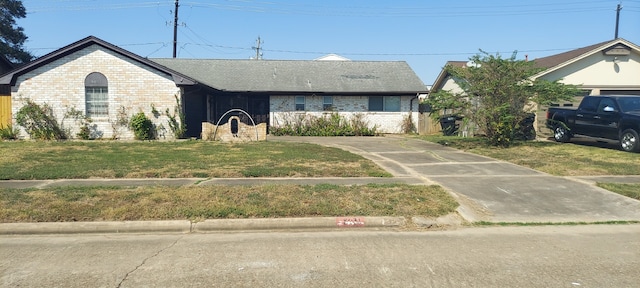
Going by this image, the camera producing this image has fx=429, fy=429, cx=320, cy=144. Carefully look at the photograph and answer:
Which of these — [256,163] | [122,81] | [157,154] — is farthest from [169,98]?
[256,163]

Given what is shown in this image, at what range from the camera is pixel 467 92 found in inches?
619

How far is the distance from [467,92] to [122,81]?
1400 cm

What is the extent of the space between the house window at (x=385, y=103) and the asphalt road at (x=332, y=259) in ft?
60.7

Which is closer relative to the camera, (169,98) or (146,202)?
(146,202)

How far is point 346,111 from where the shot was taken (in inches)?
960

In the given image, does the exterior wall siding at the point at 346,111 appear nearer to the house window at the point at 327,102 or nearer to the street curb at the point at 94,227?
the house window at the point at 327,102

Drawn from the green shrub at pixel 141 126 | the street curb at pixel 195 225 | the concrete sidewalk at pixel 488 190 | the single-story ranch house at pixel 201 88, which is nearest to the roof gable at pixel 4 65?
the single-story ranch house at pixel 201 88

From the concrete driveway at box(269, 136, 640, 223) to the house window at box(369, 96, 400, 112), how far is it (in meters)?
11.6

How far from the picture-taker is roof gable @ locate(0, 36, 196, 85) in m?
17.6

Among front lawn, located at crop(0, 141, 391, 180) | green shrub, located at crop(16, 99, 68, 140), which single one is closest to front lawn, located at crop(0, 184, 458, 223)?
front lawn, located at crop(0, 141, 391, 180)

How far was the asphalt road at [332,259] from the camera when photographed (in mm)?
4359

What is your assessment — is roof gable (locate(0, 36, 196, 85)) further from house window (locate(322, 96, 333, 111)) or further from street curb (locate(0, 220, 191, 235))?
street curb (locate(0, 220, 191, 235))

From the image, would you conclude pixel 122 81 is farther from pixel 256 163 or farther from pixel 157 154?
pixel 256 163

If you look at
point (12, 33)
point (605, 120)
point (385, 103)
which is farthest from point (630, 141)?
point (12, 33)
